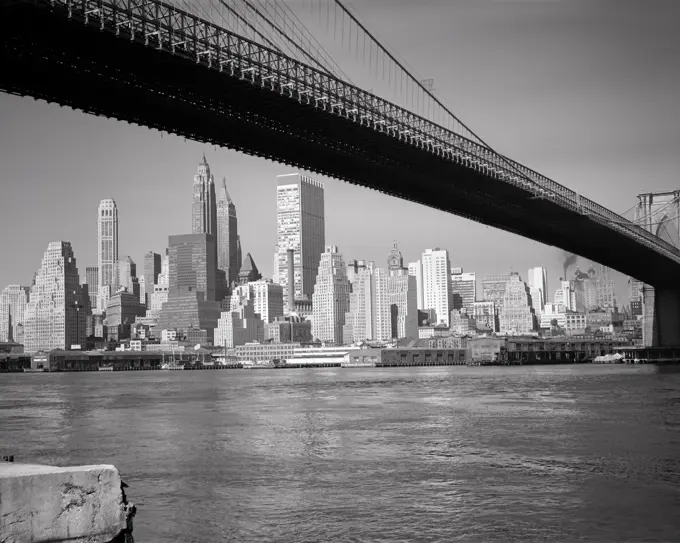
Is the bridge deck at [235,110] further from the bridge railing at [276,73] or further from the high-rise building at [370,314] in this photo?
the high-rise building at [370,314]

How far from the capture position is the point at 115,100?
29984 mm

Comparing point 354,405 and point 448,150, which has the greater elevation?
point 448,150

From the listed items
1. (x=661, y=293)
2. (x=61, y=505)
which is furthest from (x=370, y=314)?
(x=61, y=505)

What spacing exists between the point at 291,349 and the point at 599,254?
303 ft

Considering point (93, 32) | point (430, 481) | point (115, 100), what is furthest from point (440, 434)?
point (115, 100)

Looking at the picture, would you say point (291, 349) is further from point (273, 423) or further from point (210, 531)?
point (210, 531)

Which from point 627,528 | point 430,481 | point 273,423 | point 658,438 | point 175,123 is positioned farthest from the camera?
point 175,123

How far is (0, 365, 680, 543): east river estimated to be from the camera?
32.6ft

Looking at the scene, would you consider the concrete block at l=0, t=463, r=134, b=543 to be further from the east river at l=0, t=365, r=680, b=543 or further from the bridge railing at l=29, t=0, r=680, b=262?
the bridge railing at l=29, t=0, r=680, b=262

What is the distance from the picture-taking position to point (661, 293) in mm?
82875

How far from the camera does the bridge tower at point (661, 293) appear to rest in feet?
270

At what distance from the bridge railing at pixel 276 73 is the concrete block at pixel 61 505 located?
1843 centimetres

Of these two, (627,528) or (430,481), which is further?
(430,481)

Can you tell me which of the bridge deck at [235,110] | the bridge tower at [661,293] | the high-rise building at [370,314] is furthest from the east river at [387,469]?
the high-rise building at [370,314]
